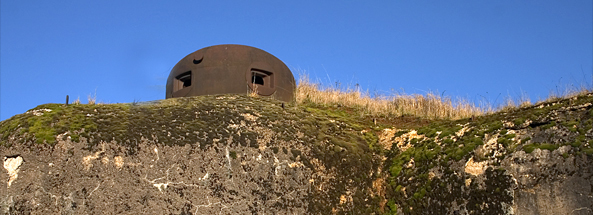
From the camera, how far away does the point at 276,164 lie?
841cm

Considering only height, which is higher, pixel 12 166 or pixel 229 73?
pixel 229 73

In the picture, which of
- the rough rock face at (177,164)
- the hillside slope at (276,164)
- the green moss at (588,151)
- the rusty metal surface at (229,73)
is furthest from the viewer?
the rusty metal surface at (229,73)

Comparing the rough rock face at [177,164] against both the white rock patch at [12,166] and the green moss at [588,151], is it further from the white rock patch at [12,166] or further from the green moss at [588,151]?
the green moss at [588,151]

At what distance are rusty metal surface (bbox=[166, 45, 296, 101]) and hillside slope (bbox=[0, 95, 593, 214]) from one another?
80.0 inches

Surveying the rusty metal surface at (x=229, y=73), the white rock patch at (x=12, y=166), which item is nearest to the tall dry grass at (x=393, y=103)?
the rusty metal surface at (x=229, y=73)

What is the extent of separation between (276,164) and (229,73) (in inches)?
146

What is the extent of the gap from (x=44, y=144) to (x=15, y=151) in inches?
14.3

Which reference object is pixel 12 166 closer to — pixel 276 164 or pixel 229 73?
pixel 276 164

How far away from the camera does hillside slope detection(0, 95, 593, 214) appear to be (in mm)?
7184

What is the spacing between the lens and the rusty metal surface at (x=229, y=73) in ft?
38.0

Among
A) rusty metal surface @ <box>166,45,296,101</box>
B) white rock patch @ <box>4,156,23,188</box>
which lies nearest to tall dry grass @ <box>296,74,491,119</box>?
rusty metal surface @ <box>166,45,296,101</box>

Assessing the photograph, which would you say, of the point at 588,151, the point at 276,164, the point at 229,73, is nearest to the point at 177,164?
the point at 276,164

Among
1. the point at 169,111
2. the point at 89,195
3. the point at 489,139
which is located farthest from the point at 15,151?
the point at 489,139

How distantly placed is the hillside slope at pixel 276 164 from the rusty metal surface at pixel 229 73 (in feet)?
6.67
